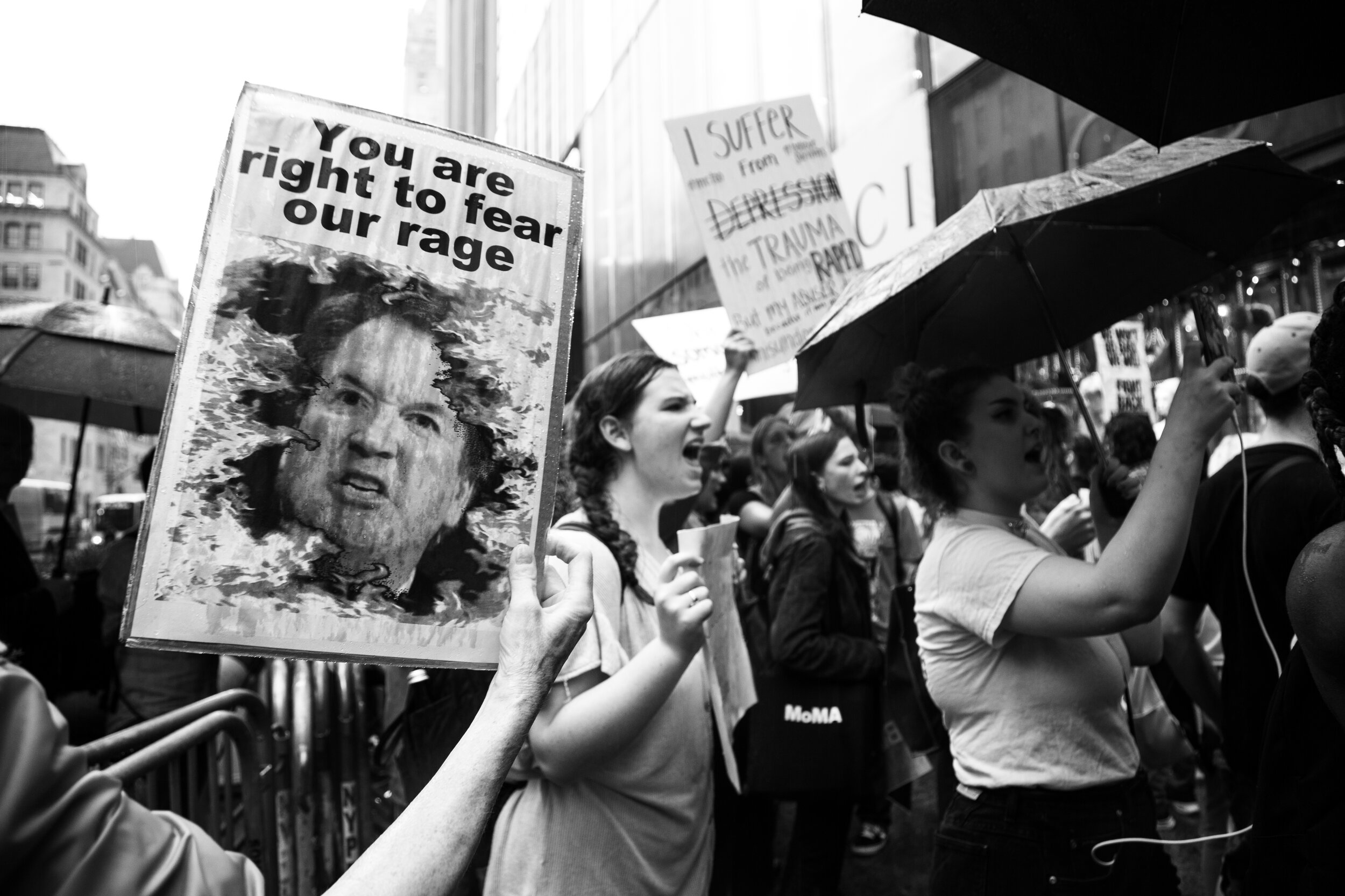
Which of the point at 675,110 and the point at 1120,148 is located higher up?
the point at 675,110

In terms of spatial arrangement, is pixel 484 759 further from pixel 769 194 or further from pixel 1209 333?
pixel 769 194

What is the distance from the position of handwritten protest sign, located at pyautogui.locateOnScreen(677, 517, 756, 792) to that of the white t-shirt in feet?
1.69

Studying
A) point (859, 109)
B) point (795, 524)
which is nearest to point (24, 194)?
point (795, 524)

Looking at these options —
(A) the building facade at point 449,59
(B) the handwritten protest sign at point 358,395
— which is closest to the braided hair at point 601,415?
(B) the handwritten protest sign at point 358,395

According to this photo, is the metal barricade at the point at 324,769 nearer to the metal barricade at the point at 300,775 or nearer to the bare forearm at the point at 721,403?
the metal barricade at the point at 300,775

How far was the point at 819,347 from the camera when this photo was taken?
8.17ft

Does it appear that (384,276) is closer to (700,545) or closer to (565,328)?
(565,328)

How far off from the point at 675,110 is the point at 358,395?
13471mm

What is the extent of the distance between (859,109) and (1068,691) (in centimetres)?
805

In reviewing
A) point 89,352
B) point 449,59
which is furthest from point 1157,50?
point 449,59

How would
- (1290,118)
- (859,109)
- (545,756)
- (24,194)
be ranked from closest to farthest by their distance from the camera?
→ (545,756), (24,194), (1290,118), (859,109)

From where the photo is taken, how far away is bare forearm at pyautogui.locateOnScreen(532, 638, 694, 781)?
158 cm

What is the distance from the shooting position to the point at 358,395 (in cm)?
118

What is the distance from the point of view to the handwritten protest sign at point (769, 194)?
381 cm
